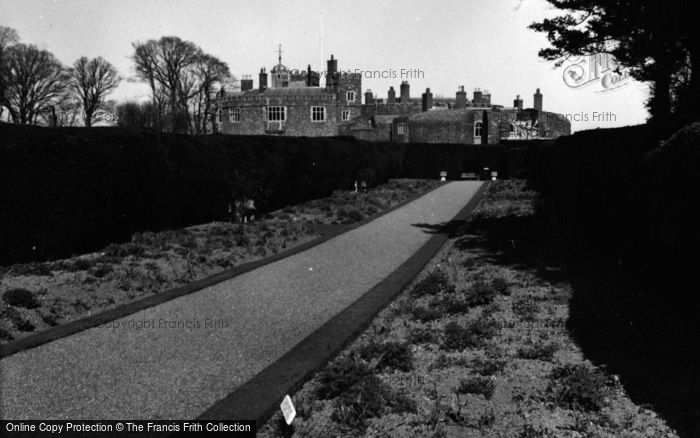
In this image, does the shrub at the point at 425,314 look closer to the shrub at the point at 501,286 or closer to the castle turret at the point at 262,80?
the shrub at the point at 501,286

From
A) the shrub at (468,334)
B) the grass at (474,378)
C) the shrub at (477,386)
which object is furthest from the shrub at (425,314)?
the shrub at (477,386)

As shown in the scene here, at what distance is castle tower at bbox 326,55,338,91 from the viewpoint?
220 ft

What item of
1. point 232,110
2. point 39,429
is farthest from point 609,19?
point 232,110

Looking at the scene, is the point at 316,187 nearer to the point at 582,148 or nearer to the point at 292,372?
the point at 582,148

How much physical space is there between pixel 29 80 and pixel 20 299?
154 feet

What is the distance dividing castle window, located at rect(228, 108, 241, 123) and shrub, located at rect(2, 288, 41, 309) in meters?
62.7

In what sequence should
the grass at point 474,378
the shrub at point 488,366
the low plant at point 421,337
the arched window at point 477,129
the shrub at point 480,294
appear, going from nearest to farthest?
the grass at point 474,378 < the shrub at point 488,366 < the low plant at point 421,337 < the shrub at point 480,294 < the arched window at point 477,129

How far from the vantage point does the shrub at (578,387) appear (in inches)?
163

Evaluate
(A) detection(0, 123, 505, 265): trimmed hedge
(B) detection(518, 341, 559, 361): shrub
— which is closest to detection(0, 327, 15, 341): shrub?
(A) detection(0, 123, 505, 265): trimmed hedge

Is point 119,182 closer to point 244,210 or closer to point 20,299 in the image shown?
point 244,210

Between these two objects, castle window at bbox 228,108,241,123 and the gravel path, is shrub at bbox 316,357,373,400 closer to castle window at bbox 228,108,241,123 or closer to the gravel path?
the gravel path

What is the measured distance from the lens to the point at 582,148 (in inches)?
424

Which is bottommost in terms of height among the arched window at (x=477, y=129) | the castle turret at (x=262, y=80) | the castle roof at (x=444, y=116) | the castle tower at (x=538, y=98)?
the arched window at (x=477, y=129)

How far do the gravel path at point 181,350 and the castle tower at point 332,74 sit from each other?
59676 mm
